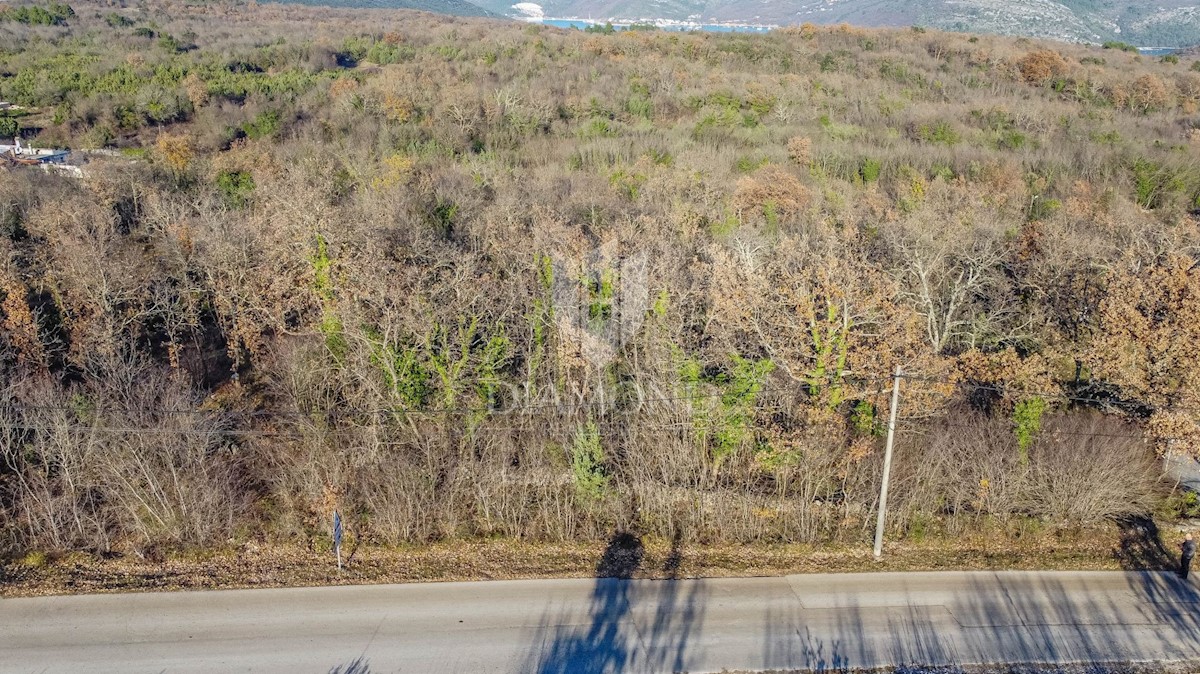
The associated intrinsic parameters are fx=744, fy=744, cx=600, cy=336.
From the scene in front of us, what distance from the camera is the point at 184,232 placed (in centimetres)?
2844

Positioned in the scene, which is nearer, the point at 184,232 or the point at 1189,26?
Result: the point at 184,232

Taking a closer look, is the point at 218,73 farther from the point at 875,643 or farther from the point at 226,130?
the point at 875,643

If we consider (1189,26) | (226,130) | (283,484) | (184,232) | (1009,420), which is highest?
(1189,26)

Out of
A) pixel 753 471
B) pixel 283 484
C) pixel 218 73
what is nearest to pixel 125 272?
pixel 283 484

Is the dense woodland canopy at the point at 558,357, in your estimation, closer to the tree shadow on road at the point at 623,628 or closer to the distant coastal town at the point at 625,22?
the tree shadow on road at the point at 623,628

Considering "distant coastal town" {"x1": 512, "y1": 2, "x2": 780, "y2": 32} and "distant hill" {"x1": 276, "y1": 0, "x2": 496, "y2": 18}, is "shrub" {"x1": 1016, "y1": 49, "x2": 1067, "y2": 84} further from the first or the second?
"distant hill" {"x1": 276, "y1": 0, "x2": 496, "y2": 18}

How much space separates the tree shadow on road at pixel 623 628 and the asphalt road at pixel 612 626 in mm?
32

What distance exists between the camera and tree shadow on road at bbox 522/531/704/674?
1370 cm

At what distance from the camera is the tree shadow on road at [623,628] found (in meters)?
13.7

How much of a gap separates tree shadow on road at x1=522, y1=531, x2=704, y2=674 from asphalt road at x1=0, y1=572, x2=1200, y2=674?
32mm

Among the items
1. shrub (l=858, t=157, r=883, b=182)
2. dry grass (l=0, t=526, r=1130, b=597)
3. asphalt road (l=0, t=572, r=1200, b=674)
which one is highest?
shrub (l=858, t=157, r=883, b=182)

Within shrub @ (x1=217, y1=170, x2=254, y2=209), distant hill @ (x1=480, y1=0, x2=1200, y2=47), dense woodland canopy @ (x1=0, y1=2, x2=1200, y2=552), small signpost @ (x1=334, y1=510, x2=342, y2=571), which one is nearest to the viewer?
small signpost @ (x1=334, y1=510, x2=342, y2=571)

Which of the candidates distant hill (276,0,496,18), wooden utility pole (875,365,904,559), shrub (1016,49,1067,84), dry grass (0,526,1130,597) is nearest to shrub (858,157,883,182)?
shrub (1016,49,1067,84)

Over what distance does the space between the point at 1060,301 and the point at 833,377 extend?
33.8 feet
